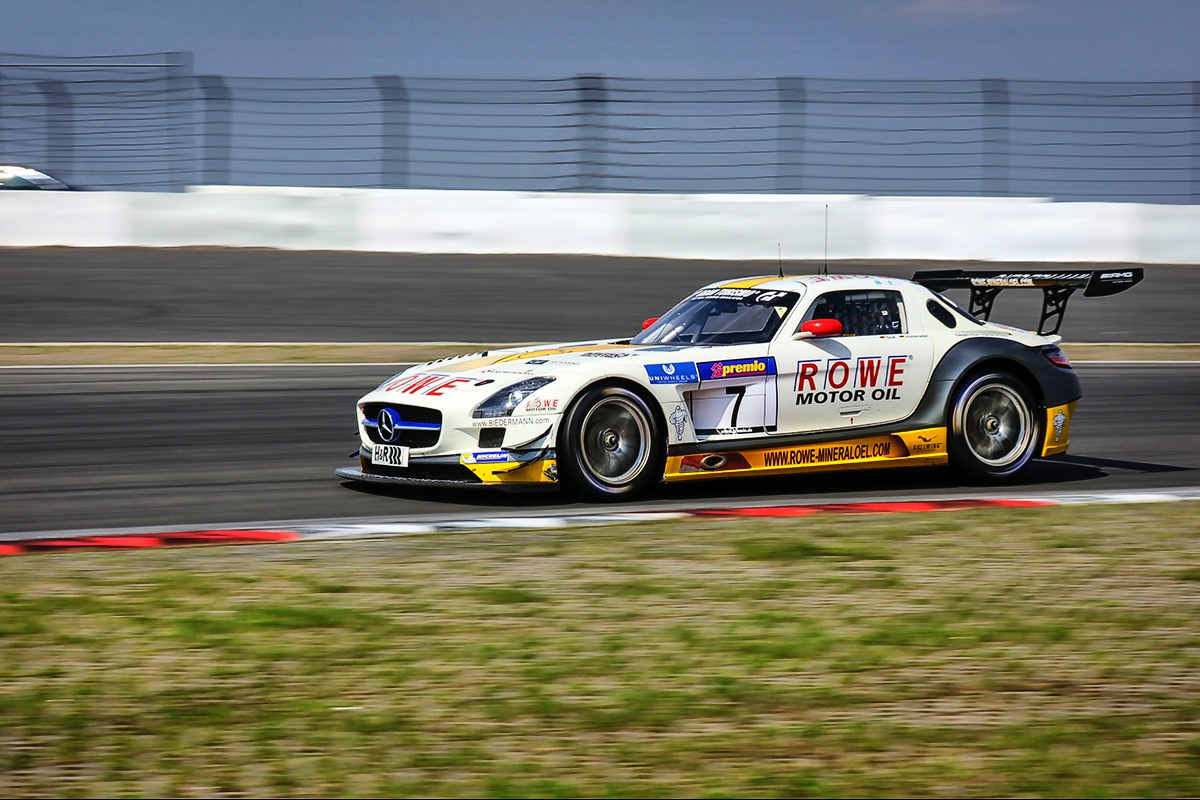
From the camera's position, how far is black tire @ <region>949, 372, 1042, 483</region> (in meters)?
8.36

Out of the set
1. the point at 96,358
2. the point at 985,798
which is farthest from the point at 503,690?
the point at 96,358

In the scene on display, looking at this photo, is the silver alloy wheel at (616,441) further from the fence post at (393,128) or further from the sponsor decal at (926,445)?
the fence post at (393,128)

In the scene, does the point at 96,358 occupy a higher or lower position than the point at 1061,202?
lower

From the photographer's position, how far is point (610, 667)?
4.55 meters

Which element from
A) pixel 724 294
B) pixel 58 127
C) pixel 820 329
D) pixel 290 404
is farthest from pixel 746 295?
pixel 58 127

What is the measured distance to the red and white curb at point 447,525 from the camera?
648 centimetres

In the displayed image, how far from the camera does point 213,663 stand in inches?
179

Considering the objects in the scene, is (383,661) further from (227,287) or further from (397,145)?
(397,145)

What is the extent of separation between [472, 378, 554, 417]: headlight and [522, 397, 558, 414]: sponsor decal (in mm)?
43

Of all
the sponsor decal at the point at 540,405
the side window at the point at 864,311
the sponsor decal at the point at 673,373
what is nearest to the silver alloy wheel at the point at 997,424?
the side window at the point at 864,311

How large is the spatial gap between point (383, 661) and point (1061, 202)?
52.0 feet

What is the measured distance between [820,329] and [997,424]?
4.51 feet

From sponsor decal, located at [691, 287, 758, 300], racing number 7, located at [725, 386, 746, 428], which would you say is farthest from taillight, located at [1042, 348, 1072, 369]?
racing number 7, located at [725, 386, 746, 428]

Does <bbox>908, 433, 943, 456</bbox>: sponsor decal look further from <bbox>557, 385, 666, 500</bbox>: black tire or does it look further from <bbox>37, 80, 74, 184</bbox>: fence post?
<bbox>37, 80, 74, 184</bbox>: fence post
